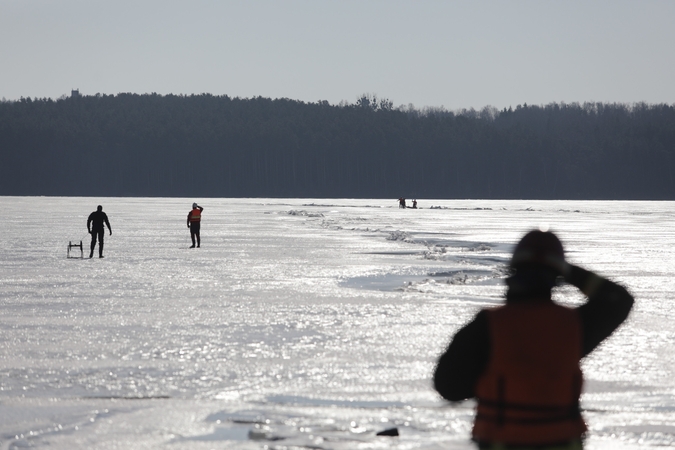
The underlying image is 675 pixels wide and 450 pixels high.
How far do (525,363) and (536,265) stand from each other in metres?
0.32

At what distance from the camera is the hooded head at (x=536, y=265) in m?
3.24

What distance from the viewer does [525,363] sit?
3.22m

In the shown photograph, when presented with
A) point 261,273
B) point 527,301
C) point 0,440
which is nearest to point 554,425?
point 527,301

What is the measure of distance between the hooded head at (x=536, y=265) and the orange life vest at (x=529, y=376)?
48 millimetres

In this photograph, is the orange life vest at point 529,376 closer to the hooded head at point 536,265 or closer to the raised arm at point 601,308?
the hooded head at point 536,265

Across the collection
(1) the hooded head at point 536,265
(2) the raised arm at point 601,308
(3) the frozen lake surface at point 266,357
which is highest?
(1) the hooded head at point 536,265

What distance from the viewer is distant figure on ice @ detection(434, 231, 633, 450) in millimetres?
3211

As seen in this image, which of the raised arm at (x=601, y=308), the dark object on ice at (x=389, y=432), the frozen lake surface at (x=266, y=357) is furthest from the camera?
the frozen lake surface at (x=266, y=357)

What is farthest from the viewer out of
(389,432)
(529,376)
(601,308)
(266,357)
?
(266,357)

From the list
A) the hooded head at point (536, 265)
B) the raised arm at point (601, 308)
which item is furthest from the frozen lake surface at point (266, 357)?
the hooded head at point (536, 265)

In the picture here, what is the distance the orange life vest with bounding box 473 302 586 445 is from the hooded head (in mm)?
48

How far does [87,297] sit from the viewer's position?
15.6m

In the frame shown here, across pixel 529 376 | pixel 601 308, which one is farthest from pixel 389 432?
pixel 529 376

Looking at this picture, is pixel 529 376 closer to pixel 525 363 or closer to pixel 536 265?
pixel 525 363
